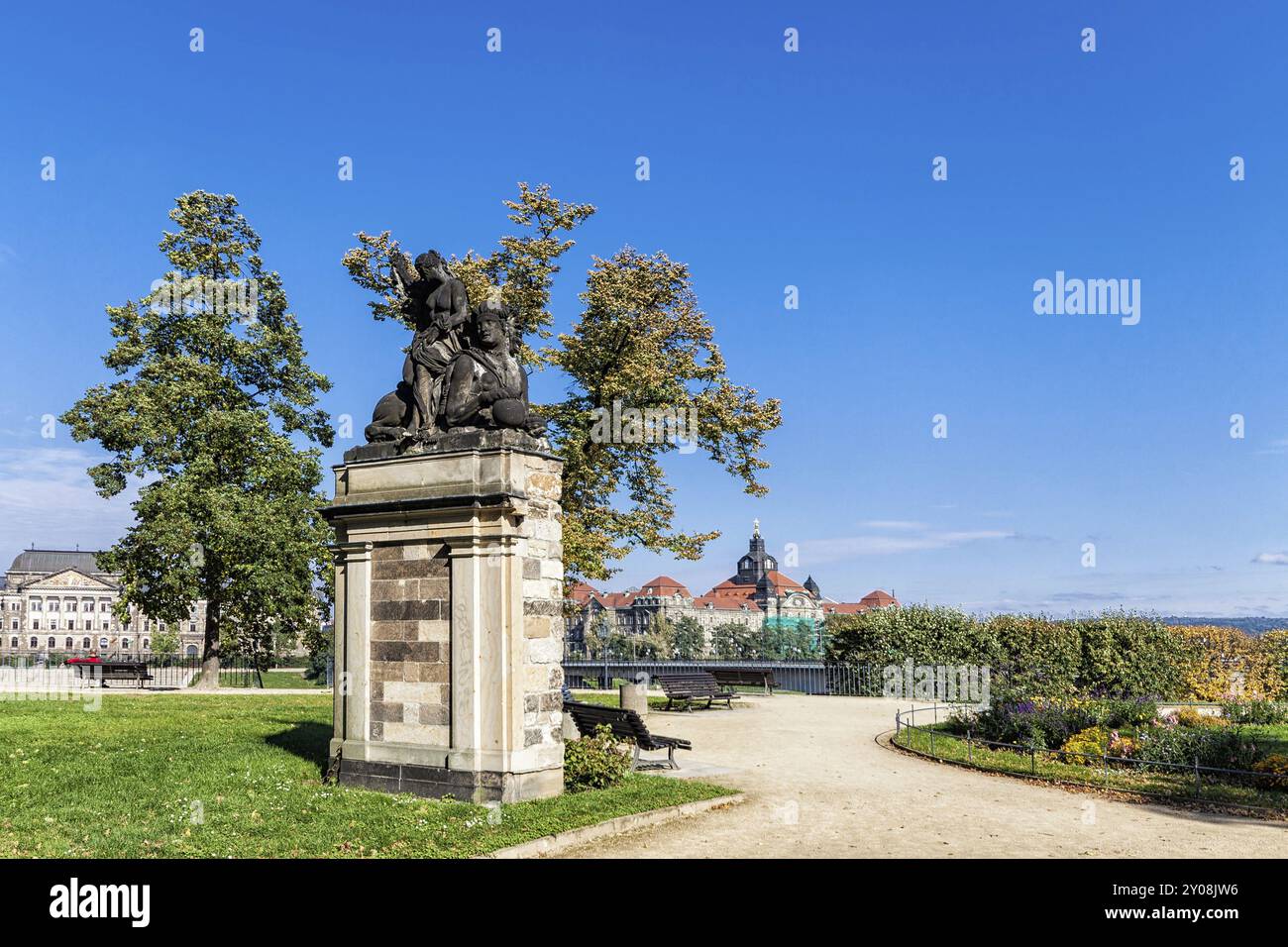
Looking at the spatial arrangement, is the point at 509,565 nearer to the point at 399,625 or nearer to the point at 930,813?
the point at 399,625

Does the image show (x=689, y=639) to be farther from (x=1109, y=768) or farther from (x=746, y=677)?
(x=1109, y=768)

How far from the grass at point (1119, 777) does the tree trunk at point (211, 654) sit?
2266 cm

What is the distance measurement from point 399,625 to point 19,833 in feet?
13.0

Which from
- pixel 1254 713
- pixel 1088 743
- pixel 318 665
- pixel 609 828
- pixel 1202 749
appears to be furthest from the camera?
pixel 318 665

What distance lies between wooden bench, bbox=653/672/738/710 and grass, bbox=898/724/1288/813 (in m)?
8.54

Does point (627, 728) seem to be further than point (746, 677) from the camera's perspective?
No

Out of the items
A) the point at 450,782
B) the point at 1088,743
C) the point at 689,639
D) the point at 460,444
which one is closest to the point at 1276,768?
the point at 1088,743

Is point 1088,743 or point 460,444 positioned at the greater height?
point 460,444

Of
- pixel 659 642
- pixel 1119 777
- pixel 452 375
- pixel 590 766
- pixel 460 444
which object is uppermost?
pixel 452 375

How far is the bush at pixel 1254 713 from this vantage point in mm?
18469

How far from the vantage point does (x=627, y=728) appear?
13266mm

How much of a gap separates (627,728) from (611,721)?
13.1 inches

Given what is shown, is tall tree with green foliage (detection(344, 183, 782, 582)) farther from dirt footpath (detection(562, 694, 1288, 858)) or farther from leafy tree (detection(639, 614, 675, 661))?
leafy tree (detection(639, 614, 675, 661))
